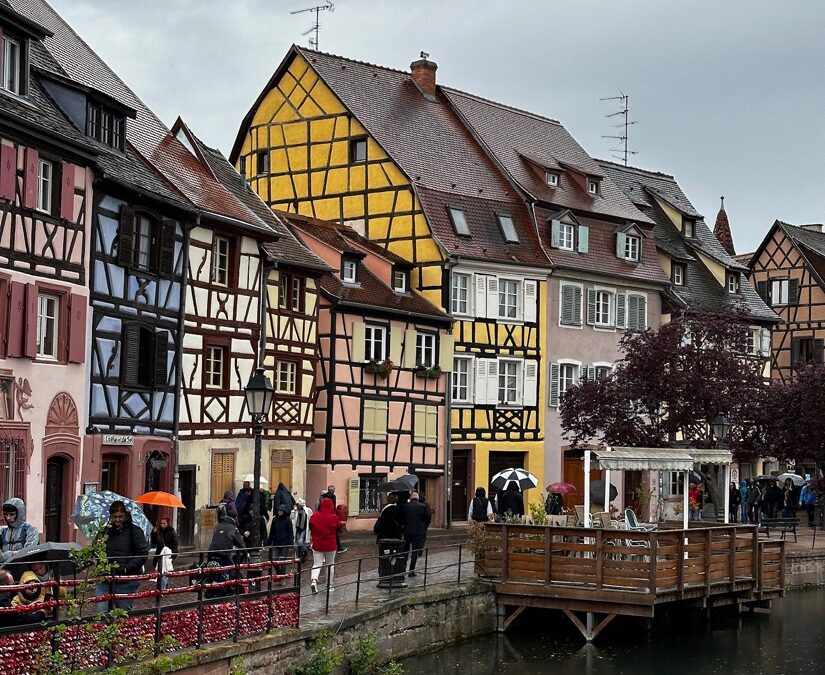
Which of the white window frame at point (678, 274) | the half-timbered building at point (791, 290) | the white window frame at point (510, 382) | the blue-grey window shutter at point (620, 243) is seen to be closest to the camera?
the white window frame at point (510, 382)

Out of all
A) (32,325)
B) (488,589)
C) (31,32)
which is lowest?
(488,589)

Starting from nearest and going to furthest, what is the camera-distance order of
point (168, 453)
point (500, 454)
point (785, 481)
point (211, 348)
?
point (168, 453) → point (211, 348) → point (500, 454) → point (785, 481)

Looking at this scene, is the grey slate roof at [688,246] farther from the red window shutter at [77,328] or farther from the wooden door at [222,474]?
the red window shutter at [77,328]

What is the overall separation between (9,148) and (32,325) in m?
3.07

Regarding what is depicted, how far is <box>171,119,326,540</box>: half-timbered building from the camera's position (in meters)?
32.8

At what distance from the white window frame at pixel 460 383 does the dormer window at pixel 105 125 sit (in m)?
17.5

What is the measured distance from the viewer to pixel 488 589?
27.0 meters

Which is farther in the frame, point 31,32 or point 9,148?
point 31,32

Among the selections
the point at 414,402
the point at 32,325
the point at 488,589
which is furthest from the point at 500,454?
the point at 32,325

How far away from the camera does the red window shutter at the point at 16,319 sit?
25.2 metres

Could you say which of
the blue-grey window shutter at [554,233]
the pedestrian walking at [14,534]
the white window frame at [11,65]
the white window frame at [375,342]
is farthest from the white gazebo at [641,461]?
the blue-grey window shutter at [554,233]

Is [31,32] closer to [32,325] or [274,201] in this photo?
[32,325]

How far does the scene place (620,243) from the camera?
51625mm

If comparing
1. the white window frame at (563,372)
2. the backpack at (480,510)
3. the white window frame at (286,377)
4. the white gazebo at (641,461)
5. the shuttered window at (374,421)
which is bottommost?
the backpack at (480,510)
